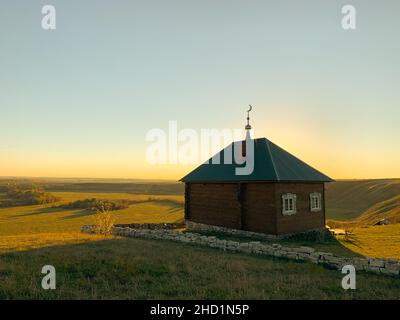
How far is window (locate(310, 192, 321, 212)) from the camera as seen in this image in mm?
25453

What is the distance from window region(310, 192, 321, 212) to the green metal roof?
107 centimetres

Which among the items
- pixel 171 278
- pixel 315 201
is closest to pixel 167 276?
pixel 171 278

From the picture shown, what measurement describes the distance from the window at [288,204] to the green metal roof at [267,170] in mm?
1057

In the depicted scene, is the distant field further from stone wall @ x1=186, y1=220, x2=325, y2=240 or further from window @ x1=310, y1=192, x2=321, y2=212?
window @ x1=310, y1=192, x2=321, y2=212

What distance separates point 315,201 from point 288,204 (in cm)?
338

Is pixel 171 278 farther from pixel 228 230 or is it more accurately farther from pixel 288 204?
pixel 228 230

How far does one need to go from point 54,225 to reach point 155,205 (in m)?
27.4

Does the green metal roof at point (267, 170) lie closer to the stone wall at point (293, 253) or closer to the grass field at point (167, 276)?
the stone wall at point (293, 253)

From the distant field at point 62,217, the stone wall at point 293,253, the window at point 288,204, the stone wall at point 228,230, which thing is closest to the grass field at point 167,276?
the stone wall at point 293,253

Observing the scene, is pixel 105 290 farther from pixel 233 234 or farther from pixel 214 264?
pixel 233 234

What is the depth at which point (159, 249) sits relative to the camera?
17.3 metres

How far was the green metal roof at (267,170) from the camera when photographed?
23.7 metres
